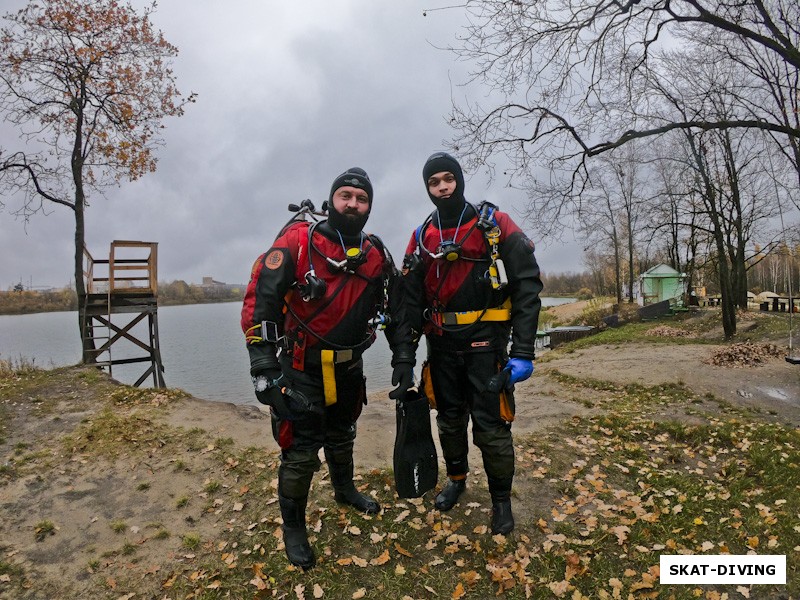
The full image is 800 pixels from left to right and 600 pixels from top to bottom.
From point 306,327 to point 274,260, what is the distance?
519 millimetres

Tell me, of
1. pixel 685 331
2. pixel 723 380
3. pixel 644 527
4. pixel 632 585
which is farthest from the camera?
pixel 685 331

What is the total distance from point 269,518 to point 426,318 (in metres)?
2.26

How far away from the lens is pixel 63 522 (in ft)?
13.5

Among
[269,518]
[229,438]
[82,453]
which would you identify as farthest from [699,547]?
[82,453]

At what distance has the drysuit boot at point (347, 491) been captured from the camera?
374cm

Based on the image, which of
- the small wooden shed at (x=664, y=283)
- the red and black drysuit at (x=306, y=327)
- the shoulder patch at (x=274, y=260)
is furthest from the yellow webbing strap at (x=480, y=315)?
the small wooden shed at (x=664, y=283)

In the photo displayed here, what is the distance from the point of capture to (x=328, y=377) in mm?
3074

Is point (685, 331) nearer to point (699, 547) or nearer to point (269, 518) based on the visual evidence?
point (699, 547)

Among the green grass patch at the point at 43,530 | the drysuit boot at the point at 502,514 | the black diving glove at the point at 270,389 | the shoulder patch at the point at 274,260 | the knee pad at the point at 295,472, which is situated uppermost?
the shoulder patch at the point at 274,260

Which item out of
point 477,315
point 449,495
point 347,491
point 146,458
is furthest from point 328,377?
point 146,458

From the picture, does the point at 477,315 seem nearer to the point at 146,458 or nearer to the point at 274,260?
the point at 274,260

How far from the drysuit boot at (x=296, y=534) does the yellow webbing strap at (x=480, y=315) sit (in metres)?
1.74

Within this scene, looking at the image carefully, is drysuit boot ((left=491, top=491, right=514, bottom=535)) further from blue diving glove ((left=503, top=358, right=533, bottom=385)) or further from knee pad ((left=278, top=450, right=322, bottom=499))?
knee pad ((left=278, top=450, right=322, bottom=499))

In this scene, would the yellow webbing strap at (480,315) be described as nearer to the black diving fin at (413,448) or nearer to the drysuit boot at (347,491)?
the black diving fin at (413,448)
